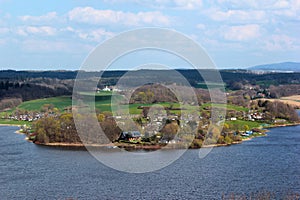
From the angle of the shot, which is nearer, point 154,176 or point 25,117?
point 154,176

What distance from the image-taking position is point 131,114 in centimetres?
1902

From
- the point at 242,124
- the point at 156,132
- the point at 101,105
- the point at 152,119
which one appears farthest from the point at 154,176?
the point at 242,124

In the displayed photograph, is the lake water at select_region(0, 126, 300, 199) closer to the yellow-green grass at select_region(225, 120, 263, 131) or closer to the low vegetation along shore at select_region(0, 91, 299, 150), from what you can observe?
the low vegetation along shore at select_region(0, 91, 299, 150)

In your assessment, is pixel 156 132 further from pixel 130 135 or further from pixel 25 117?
pixel 25 117

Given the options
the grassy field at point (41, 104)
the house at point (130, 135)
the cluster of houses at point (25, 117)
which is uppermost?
the grassy field at point (41, 104)

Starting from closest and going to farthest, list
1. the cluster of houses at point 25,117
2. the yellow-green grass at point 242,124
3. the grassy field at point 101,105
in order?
the grassy field at point 101,105 < the yellow-green grass at point 242,124 < the cluster of houses at point 25,117

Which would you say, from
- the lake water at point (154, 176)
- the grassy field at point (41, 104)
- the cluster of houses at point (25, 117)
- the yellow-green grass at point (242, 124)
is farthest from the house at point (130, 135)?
the cluster of houses at point (25, 117)

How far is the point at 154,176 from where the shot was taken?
37.8 feet

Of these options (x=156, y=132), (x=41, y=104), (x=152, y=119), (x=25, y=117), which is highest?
(x=41, y=104)

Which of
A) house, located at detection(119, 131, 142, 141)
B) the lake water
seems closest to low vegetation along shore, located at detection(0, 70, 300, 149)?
house, located at detection(119, 131, 142, 141)

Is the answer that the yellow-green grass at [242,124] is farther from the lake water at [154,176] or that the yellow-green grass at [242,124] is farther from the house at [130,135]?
the house at [130,135]

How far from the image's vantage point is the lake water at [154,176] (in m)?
9.98

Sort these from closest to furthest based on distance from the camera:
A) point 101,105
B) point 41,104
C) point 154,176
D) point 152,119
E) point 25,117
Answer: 1. point 154,176
2. point 152,119
3. point 101,105
4. point 25,117
5. point 41,104

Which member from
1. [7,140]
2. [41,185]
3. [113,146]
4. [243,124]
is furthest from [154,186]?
[243,124]
